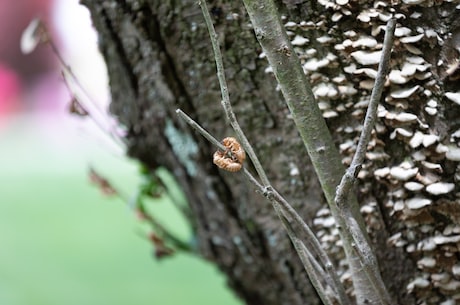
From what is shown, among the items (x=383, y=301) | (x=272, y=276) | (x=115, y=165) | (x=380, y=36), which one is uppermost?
(x=380, y=36)

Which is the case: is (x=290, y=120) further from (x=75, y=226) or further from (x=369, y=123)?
(x=75, y=226)

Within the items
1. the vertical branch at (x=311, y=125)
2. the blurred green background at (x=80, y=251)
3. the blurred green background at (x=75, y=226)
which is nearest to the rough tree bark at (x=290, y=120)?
the vertical branch at (x=311, y=125)

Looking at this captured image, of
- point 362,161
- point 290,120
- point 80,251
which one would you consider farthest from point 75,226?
point 362,161

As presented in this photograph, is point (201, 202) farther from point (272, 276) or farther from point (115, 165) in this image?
point (115, 165)

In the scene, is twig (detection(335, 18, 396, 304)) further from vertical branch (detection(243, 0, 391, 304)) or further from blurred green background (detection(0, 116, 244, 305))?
blurred green background (detection(0, 116, 244, 305))

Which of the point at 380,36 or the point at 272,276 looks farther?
the point at 272,276

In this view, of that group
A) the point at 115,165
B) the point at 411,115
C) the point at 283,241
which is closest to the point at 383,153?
the point at 411,115

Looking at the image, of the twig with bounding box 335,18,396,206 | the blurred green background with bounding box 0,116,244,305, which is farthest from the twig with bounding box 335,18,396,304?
the blurred green background with bounding box 0,116,244,305
